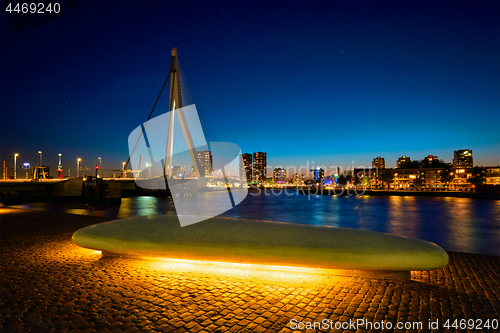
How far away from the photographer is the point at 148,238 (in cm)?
513

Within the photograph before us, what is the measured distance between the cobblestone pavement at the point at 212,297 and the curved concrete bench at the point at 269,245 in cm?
32

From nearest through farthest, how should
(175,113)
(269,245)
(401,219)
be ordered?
(269,245) → (401,219) → (175,113)

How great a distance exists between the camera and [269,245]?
15.1 ft

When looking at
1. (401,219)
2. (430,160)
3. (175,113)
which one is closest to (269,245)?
(401,219)

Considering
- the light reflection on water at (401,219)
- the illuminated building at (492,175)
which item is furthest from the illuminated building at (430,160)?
the light reflection on water at (401,219)

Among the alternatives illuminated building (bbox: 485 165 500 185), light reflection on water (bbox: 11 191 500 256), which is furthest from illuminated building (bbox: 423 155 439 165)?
light reflection on water (bbox: 11 191 500 256)

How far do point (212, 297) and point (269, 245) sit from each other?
1.27 meters

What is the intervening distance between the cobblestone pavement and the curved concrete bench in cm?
32

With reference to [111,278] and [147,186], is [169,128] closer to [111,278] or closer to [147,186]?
[147,186]

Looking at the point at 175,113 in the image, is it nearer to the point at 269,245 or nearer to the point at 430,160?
the point at 269,245

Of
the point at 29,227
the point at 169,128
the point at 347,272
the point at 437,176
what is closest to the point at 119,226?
the point at 347,272

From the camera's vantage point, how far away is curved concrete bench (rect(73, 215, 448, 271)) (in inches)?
168

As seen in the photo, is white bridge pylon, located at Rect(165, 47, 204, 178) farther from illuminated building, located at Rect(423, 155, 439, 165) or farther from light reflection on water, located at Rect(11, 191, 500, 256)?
illuminated building, located at Rect(423, 155, 439, 165)

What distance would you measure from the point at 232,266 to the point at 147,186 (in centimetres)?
5126
